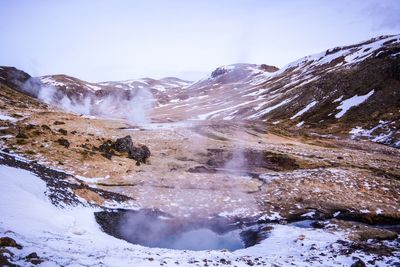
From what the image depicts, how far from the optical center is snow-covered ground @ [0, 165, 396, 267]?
12742 millimetres

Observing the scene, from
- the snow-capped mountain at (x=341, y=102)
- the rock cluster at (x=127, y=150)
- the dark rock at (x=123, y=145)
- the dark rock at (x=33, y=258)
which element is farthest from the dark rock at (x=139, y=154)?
the snow-capped mountain at (x=341, y=102)

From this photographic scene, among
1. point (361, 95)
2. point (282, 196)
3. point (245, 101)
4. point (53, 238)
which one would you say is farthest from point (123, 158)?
point (245, 101)

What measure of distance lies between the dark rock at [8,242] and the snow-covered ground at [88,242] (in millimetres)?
273

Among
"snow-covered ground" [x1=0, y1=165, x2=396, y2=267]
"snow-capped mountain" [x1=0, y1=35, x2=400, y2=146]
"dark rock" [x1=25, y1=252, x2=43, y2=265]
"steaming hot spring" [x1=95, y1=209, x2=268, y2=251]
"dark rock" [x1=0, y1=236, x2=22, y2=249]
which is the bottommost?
"steaming hot spring" [x1=95, y1=209, x2=268, y2=251]

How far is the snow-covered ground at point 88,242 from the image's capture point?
12.7 meters

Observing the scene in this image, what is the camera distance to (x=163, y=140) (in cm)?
4500

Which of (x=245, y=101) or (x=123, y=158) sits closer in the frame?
(x=123, y=158)

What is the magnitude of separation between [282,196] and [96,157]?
1689 centimetres

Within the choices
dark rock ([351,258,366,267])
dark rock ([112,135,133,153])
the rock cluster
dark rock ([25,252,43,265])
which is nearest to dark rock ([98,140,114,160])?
the rock cluster

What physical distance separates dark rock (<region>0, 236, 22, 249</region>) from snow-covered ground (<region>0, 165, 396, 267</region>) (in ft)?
0.89

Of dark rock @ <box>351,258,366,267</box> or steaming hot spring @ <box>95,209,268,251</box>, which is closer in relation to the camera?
dark rock @ <box>351,258,366,267</box>

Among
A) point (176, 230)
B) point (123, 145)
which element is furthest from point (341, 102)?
point (176, 230)

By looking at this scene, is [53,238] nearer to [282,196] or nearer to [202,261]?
[202,261]

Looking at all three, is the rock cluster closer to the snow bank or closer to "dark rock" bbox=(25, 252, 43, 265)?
"dark rock" bbox=(25, 252, 43, 265)
